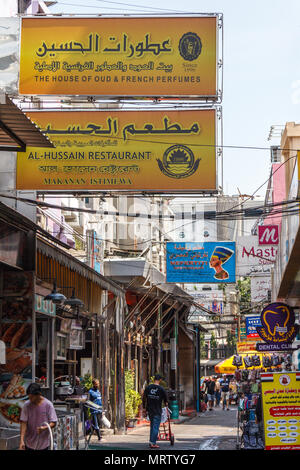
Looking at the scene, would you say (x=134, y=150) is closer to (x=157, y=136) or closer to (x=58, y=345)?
(x=157, y=136)

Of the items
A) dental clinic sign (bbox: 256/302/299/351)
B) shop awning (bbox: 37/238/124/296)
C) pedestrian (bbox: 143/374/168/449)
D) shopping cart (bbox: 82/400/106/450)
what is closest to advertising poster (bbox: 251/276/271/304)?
dental clinic sign (bbox: 256/302/299/351)

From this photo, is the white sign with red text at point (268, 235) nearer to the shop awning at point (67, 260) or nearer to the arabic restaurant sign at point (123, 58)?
the shop awning at point (67, 260)

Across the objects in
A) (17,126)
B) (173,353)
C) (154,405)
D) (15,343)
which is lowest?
(154,405)

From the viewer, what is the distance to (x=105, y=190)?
18562 mm

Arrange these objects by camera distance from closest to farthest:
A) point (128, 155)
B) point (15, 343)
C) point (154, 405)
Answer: point (15, 343) → point (154, 405) → point (128, 155)

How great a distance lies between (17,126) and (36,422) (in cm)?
425

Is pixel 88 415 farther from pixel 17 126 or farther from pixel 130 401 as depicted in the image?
pixel 17 126

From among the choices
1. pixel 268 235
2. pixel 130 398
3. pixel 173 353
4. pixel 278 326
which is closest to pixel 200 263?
pixel 268 235

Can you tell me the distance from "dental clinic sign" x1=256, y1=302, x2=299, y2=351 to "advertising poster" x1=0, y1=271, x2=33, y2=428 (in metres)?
7.45

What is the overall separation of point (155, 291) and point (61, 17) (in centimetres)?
1370

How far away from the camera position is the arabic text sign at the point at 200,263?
28781 millimetres

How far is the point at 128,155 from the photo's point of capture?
18.9m
